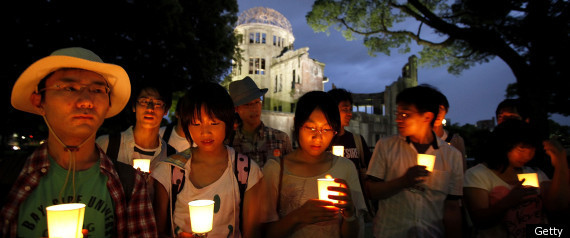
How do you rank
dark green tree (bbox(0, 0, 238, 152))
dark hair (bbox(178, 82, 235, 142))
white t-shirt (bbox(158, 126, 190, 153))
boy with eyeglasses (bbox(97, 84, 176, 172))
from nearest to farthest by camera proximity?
dark hair (bbox(178, 82, 235, 142)) < boy with eyeglasses (bbox(97, 84, 176, 172)) < white t-shirt (bbox(158, 126, 190, 153)) < dark green tree (bbox(0, 0, 238, 152))

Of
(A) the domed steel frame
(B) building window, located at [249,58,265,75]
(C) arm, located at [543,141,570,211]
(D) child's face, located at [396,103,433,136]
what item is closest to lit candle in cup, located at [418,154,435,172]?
(D) child's face, located at [396,103,433,136]

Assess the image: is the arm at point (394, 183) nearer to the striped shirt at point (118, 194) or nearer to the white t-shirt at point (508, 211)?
the white t-shirt at point (508, 211)

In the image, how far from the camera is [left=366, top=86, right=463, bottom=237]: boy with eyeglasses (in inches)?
112

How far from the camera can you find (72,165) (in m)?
1.99

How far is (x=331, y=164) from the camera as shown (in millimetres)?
2727

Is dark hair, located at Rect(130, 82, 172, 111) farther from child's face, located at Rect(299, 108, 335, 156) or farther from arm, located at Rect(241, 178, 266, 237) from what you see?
child's face, located at Rect(299, 108, 335, 156)

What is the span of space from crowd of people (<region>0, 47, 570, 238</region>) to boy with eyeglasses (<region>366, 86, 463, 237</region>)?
11mm

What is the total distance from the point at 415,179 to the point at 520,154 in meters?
1.52

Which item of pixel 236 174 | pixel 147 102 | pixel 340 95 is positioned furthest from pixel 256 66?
pixel 236 174

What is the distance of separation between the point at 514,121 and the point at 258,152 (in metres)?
3.38

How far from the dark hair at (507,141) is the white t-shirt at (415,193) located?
567 mm

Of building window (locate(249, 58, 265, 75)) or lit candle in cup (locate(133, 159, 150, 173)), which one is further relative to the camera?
building window (locate(249, 58, 265, 75))

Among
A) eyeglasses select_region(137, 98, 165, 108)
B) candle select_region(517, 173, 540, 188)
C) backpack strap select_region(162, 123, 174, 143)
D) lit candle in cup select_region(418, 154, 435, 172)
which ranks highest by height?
eyeglasses select_region(137, 98, 165, 108)

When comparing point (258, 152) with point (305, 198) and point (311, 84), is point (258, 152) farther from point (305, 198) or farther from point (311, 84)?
point (311, 84)
